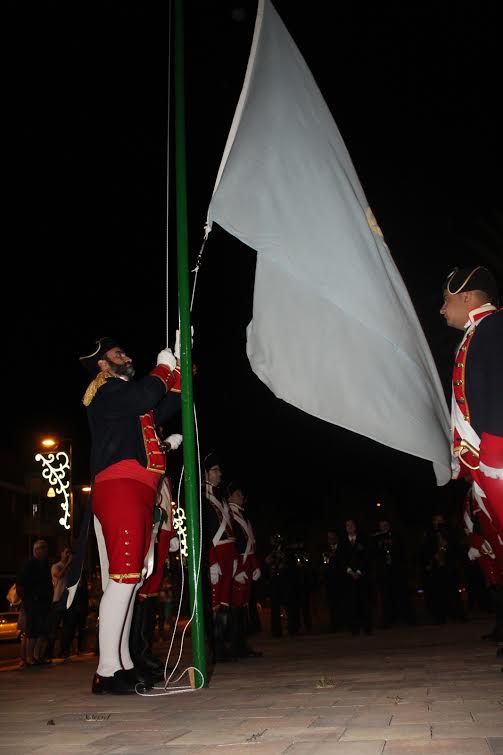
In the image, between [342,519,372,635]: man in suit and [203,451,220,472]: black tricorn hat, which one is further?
[342,519,372,635]: man in suit

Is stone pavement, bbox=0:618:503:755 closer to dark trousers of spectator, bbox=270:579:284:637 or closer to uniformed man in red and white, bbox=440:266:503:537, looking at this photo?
uniformed man in red and white, bbox=440:266:503:537

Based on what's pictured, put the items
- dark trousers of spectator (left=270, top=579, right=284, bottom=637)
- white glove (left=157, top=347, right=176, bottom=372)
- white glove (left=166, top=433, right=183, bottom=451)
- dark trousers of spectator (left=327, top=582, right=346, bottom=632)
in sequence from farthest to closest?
dark trousers of spectator (left=270, top=579, right=284, bottom=637) < dark trousers of spectator (left=327, top=582, right=346, bottom=632) < white glove (left=166, top=433, right=183, bottom=451) < white glove (left=157, top=347, right=176, bottom=372)

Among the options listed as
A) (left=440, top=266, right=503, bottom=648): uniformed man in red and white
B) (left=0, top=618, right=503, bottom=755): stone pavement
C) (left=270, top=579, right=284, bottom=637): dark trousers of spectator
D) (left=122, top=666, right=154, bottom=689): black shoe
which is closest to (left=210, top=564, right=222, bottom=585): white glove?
(left=0, top=618, right=503, bottom=755): stone pavement

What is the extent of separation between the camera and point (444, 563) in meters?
16.4

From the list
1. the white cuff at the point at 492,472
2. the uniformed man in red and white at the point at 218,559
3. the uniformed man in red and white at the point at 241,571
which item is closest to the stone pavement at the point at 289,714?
the white cuff at the point at 492,472

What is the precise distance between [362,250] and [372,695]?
2.78 m

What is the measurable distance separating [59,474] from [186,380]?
51.2ft

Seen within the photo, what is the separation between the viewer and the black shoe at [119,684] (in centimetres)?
577

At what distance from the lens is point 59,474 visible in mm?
21031

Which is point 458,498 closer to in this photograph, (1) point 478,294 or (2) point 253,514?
(2) point 253,514

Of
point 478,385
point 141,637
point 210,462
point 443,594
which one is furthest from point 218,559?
point 443,594

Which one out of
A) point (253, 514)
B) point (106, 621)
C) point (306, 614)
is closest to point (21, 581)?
point (306, 614)

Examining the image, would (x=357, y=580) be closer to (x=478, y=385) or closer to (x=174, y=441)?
(x=174, y=441)

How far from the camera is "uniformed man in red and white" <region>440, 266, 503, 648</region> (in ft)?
15.6
